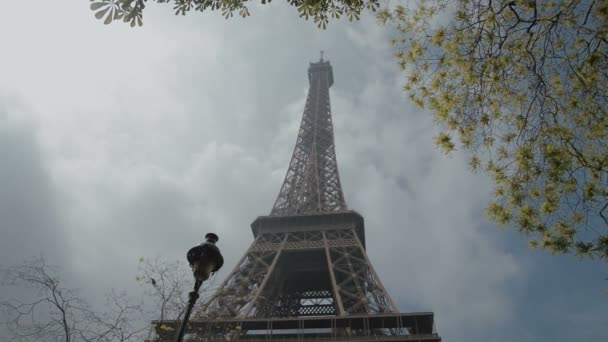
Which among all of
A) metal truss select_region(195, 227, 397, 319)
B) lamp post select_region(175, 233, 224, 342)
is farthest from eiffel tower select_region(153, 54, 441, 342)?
lamp post select_region(175, 233, 224, 342)

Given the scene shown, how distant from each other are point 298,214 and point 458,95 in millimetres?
36384

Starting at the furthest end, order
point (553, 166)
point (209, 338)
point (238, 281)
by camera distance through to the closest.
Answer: point (238, 281)
point (209, 338)
point (553, 166)

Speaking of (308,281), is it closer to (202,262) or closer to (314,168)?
(314,168)

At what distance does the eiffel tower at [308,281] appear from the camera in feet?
92.0

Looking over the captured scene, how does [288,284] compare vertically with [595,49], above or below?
above

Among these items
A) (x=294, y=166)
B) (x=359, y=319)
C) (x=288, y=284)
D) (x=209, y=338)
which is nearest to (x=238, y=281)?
(x=288, y=284)

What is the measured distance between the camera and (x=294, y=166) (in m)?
57.5

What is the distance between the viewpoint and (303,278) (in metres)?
43.5

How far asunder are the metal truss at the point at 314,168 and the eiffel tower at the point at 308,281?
13 cm

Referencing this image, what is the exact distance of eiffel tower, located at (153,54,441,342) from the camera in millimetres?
28047

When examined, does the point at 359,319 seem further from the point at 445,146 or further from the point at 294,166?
the point at 294,166

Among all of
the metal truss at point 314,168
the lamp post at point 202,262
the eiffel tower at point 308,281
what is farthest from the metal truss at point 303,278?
the lamp post at point 202,262

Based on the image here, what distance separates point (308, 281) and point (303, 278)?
0.70m

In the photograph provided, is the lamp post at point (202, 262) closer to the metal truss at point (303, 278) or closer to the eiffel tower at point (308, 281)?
the eiffel tower at point (308, 281)
